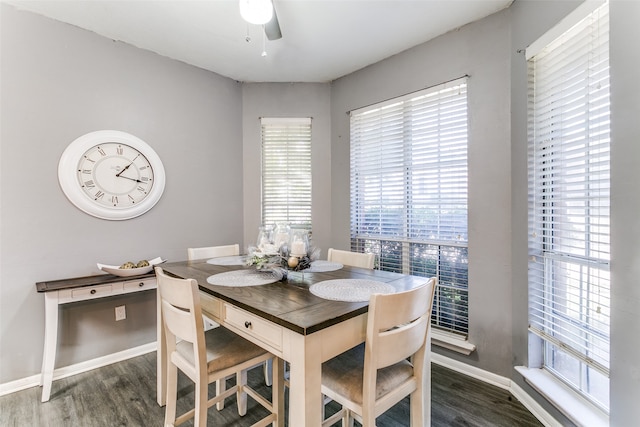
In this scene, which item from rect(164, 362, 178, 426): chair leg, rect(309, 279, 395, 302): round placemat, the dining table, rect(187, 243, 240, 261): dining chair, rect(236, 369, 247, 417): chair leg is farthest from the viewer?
rect(187, 243, 240, 261): dining chair

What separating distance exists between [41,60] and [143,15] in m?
0.82

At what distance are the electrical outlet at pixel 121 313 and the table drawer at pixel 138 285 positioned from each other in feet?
1.34

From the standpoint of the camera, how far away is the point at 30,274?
6.98ft

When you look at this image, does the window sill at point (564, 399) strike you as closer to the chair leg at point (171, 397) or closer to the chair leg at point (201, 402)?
the chair leg at point (201, 402)

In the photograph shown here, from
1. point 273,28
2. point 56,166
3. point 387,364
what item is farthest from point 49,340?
point 273,28

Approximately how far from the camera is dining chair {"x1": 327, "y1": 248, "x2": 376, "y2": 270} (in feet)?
6.84

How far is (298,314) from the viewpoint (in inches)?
43.8

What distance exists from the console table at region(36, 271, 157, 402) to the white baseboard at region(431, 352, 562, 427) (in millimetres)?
2557

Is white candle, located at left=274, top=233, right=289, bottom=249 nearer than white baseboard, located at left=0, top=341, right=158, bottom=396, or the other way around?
white candle, located at left=274, top=233, right=289, bottom=249

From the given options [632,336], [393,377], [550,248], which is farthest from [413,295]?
[550,248]

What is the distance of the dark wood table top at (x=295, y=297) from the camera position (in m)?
1.07

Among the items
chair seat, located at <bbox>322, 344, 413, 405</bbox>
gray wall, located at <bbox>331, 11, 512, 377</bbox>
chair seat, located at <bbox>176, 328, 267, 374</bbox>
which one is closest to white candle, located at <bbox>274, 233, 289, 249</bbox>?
chair seat, located at <bbox>176, 328, 267, 374</bbox>

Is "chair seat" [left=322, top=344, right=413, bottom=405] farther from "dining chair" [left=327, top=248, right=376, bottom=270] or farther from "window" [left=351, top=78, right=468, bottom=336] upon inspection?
"window" [left=351, top=78, right=468, bottom=336]

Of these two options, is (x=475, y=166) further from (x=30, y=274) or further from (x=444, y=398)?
(x=30, y=274)
